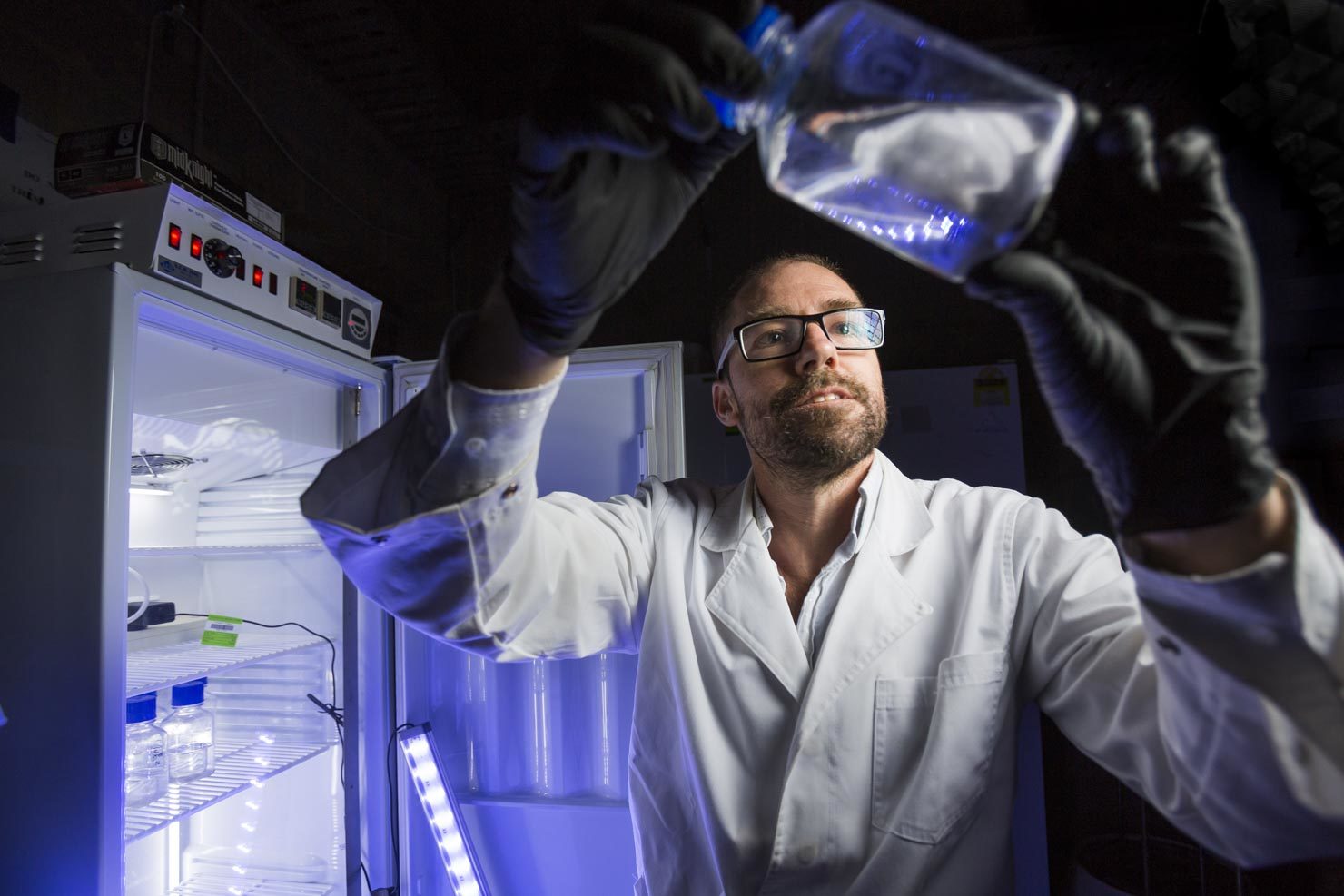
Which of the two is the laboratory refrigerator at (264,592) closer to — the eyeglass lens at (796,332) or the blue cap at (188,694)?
the blue cap at (188,694)

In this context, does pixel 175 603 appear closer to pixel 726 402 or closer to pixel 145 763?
pixel 145 763


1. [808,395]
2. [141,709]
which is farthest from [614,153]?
[141,709]

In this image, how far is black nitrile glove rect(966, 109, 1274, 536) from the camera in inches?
18.2

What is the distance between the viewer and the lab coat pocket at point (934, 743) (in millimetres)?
1002

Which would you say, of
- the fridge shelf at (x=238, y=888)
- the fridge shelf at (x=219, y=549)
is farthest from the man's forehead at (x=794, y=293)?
the fridge shelf at (x=238, y=888)

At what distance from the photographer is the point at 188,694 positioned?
1.49 metres

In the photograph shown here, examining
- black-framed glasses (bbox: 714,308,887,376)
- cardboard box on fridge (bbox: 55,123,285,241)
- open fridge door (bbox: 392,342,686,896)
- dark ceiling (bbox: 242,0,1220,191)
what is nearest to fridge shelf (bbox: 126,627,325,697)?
open fridge door (bbox: 392,342,686,896)

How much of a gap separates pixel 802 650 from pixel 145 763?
1.51m

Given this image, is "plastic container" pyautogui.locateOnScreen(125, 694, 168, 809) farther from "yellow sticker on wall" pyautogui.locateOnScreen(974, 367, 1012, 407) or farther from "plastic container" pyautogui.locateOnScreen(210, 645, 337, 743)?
"yellow sticker on wall" pyautogui.locateOnScreen(974, 367, 1012, 407)

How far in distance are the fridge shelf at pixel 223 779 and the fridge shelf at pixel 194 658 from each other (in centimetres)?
24

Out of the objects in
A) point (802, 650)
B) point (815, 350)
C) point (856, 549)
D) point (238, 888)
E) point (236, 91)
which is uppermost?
point (236, 91)

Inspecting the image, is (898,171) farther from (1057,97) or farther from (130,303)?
(130,303)

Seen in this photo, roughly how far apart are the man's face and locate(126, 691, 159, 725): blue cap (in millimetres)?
1332

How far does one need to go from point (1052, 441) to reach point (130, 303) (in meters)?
2.88
